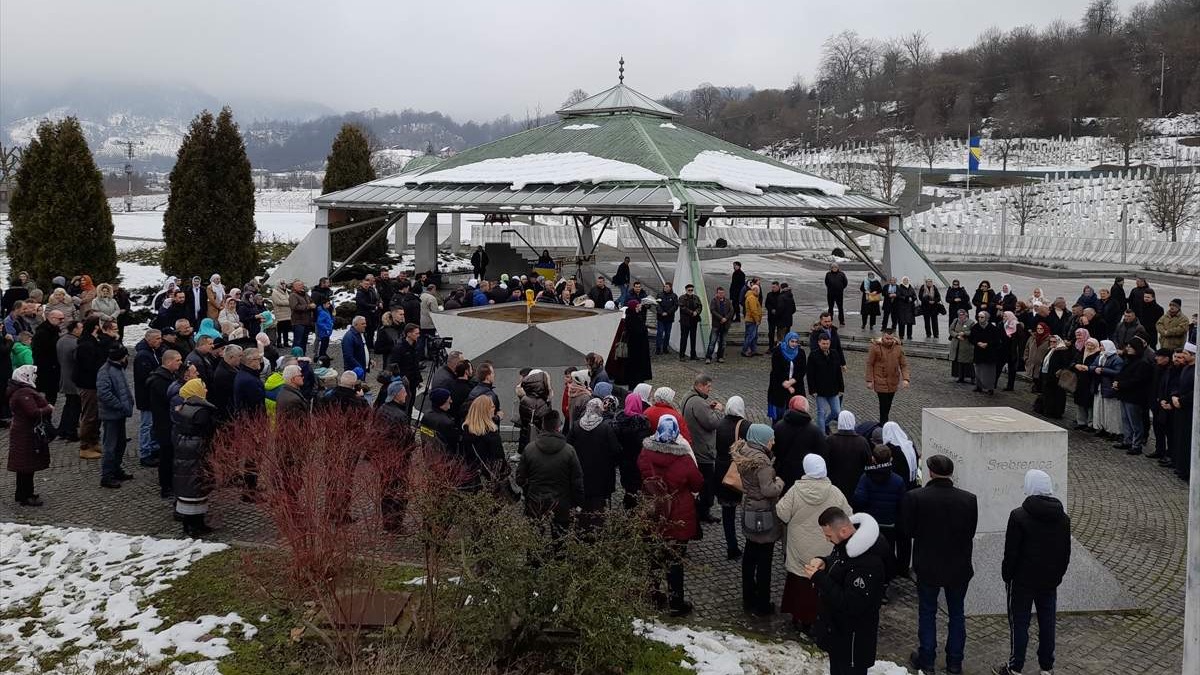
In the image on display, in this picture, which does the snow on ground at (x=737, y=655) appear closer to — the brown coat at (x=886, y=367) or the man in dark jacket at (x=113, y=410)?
the man in dark jacket at (x=113, y=410)

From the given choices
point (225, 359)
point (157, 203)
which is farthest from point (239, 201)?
point (157, 203)

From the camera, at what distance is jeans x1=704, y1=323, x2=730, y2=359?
17062 mm

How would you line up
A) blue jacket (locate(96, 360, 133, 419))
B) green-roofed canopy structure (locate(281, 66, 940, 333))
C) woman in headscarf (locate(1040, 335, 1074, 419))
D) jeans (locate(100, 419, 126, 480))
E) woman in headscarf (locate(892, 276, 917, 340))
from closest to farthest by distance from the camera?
blue jacket (locate(96, 360, 133, 419)), jeans (locate(100, 419, 126, 480)), woman in headscarf (locate(1040, 335, 1074, 419)), woman in headscarf (locate(892, 276, 917, 340)), green-roofed canopy structure (locate(281, 66, 940, 333))

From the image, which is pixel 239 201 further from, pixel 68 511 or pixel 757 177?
pixel 68 511

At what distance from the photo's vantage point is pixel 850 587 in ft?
17.2

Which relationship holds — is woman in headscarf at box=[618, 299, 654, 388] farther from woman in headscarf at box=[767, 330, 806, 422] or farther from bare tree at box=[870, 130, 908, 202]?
bare tree at box=[870, 130, 908, 202]

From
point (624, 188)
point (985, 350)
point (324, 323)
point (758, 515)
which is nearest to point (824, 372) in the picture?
point (985, 350)

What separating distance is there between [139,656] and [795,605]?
14.1 feet

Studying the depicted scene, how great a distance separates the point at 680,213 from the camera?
18922mm

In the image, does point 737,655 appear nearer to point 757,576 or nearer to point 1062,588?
point 757,576

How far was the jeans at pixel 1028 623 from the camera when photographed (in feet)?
19.9

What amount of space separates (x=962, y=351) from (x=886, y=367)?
3.60 meters

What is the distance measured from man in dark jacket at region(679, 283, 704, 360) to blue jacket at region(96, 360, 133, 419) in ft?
32.2

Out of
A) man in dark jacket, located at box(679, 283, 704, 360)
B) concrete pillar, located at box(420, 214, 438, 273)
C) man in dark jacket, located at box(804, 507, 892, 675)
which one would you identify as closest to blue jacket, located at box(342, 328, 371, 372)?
man in dark jacket, located at box(679, 283, 704, 360)
